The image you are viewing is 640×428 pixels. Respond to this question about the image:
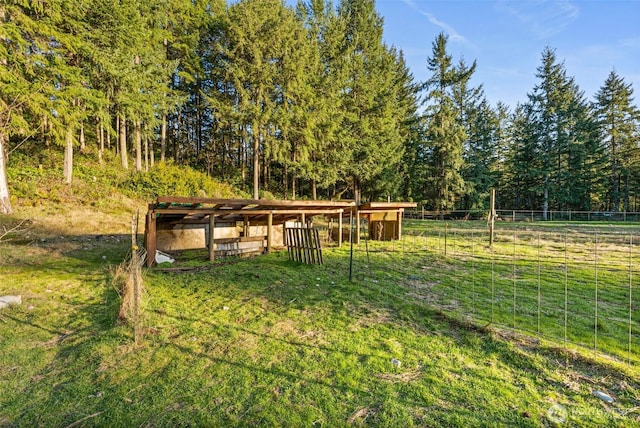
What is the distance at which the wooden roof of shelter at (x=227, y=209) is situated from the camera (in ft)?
22.0

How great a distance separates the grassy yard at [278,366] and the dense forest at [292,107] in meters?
7.27

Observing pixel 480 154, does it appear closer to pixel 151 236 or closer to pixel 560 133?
pixel 560 133

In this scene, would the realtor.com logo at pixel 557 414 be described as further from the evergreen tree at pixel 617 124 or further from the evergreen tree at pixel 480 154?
the evergreen tree at pixel 617 124

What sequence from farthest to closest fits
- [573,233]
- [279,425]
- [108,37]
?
[573,233] < [108,37] < [279,425]

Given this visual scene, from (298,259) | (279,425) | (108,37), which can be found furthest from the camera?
(108,37)

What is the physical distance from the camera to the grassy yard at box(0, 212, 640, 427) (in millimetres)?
2260

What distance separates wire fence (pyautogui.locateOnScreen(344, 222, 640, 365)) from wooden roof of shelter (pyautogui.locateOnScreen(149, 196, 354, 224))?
2375 millimetres

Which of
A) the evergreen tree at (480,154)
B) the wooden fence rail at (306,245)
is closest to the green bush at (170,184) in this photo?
the wooden fence rail at (306,245)

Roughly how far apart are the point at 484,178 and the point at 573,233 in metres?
14.7

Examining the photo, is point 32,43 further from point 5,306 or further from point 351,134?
point 351,134

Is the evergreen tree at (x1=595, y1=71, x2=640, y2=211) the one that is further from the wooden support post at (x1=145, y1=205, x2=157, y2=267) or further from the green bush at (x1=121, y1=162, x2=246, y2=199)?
the wooden support post at (x1=145, y1=205, x2=157, y2=267)

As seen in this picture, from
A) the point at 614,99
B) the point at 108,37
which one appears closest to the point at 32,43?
the point at 108,37

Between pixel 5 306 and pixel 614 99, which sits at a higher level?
pixel 614 99

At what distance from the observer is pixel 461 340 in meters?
3.49
